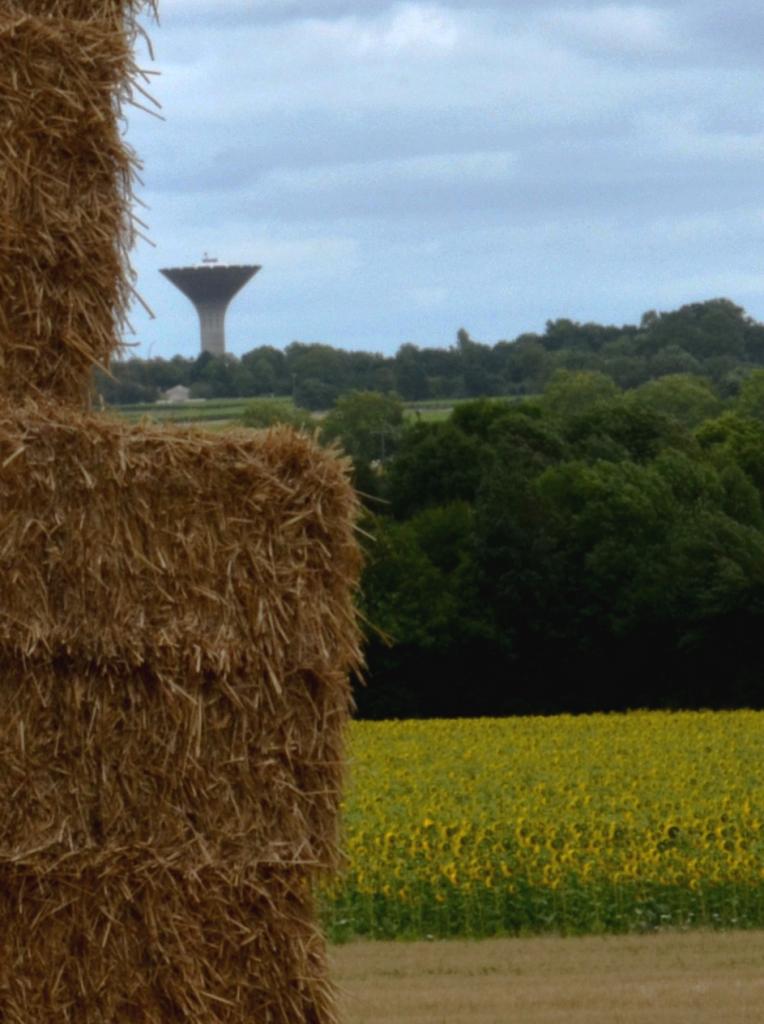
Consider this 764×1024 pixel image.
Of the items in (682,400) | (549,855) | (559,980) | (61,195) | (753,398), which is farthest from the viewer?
(682,400)

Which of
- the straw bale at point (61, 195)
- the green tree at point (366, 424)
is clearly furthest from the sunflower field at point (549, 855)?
the green tree at point (366, 424)

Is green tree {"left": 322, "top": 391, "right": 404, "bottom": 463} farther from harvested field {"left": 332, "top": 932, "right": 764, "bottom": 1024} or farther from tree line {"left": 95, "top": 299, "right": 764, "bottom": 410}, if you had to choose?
harvested field {"left": 332, "top": 932, "right": 764, "bottom": 1024}

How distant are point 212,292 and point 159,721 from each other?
103 metres

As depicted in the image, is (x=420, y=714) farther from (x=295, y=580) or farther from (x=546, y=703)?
(x=295, y=580)

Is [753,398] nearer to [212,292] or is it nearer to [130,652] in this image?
[212,292]

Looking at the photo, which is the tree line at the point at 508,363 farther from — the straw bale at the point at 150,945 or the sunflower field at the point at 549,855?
the straw bale at the point at 150,945

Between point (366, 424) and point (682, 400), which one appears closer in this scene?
point (366, 424)

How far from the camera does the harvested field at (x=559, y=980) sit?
10.3 metres

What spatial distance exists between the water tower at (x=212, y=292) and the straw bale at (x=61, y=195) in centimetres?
8851

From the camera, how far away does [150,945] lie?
6098 millimetres

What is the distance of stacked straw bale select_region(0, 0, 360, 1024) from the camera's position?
597 cm

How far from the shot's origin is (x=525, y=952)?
509 inches

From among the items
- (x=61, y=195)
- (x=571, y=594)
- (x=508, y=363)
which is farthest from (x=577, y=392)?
(x=61, y=195)

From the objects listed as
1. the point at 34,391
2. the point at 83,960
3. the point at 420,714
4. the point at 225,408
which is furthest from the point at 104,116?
the point at 225,408
